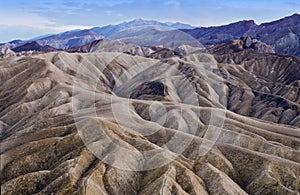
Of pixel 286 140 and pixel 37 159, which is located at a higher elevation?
pixel 37 159

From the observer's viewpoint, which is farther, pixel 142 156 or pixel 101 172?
pixel 142 156

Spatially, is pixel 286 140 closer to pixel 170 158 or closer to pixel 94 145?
pixel 170 158

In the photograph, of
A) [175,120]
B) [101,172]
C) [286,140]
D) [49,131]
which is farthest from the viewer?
[175,120]

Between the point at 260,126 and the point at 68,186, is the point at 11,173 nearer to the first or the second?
the point at 68,186

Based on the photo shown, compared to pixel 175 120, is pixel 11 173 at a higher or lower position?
higher

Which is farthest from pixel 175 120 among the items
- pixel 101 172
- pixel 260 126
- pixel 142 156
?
pixel 101 172

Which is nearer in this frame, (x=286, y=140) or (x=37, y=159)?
(x=37, y=159)

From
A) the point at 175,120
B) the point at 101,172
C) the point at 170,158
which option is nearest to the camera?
the point at 101,172

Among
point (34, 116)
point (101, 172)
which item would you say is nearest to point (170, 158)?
point (101, 172)

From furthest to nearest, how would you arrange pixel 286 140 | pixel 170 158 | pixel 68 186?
pixel 286 140, pixel 170 158, pixel 68 186
